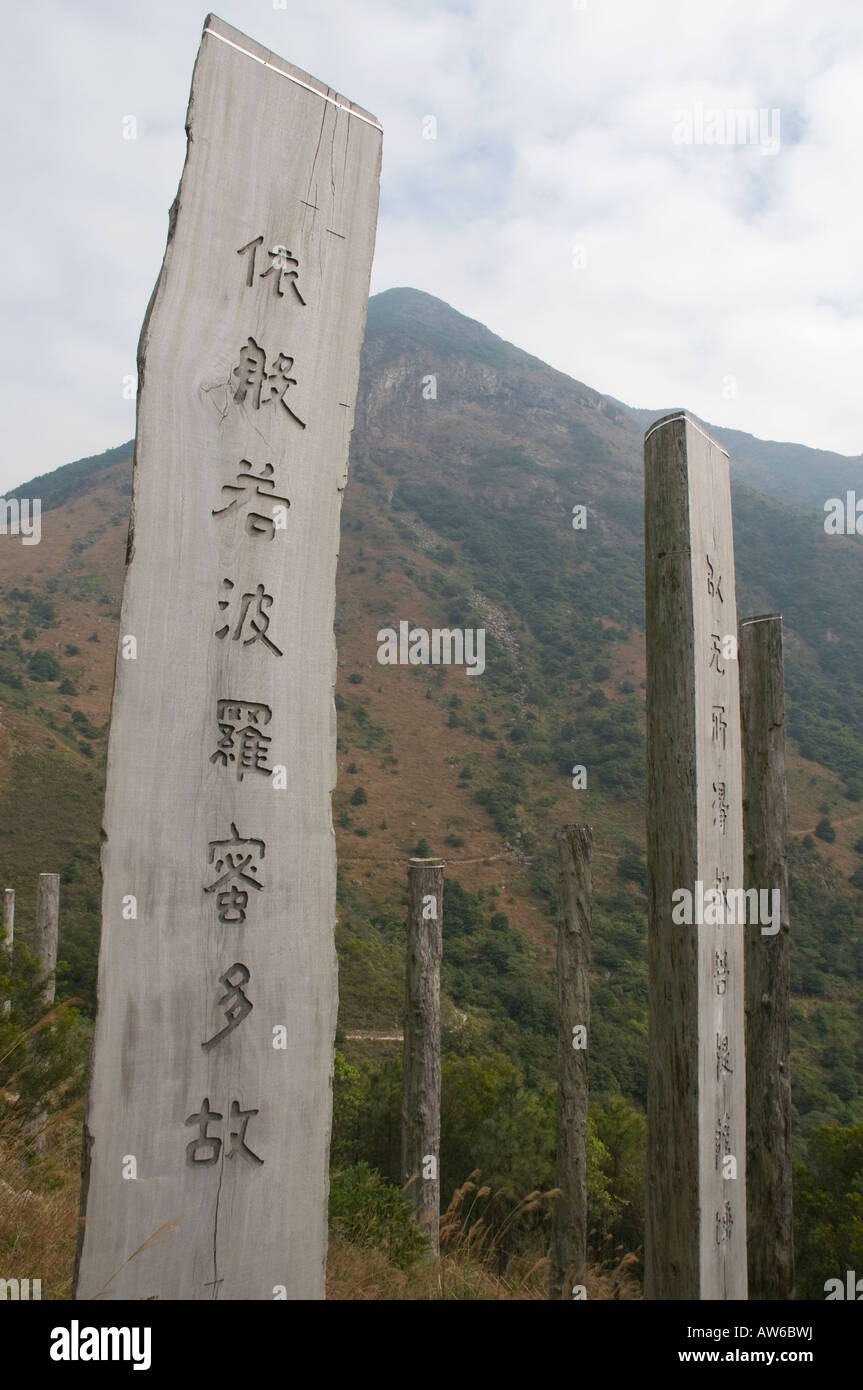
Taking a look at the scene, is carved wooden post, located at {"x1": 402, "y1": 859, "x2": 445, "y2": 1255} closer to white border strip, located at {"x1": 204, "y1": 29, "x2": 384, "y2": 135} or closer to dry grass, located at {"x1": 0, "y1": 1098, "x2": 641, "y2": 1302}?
dry grass, located at {"x1": 0, "y1": 1098, "x2": 641, "y2": 1302}

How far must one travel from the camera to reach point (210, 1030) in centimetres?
185

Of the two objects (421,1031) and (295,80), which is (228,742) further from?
(421,1031)

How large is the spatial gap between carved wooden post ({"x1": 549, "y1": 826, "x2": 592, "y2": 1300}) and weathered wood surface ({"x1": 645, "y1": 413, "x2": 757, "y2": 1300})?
2540 mm

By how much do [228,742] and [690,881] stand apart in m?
1.28

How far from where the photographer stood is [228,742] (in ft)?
6.36

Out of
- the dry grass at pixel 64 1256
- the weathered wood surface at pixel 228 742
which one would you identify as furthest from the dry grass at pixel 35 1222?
the weathered wood surface at pixel 228 742

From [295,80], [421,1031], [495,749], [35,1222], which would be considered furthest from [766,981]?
[495,749]

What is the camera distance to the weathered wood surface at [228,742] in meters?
1.77

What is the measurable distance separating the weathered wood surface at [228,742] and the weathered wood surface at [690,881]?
922 millimetres

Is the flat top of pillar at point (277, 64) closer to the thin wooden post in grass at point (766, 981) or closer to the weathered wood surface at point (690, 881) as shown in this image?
the weathered wood surface at point (690, 881)

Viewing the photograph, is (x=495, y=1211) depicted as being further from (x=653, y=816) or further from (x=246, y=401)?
(x=246, y=401)

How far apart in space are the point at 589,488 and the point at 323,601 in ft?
213

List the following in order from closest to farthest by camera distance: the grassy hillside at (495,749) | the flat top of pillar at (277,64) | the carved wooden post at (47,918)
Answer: the flat top of pillar at (277,64) < the carved wooden post at (47,918) < the grassy hillside at (495,749)

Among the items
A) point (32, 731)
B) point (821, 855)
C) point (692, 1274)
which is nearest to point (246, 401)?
point (692, 1274)
